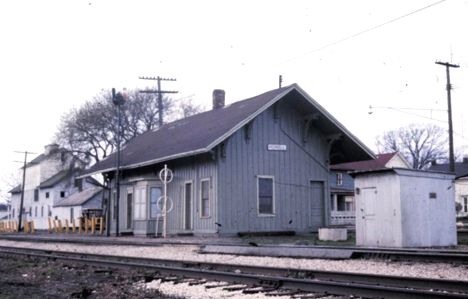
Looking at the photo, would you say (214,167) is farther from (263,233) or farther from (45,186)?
(45,186)

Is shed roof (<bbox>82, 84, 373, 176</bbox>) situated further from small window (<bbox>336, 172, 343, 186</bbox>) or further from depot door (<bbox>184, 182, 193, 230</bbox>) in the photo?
small window (<bbox>336, 172, 343, 186</bbox>)

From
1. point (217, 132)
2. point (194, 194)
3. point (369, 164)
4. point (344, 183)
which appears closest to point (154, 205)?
point (194, 194)

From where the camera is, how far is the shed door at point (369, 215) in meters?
16.4

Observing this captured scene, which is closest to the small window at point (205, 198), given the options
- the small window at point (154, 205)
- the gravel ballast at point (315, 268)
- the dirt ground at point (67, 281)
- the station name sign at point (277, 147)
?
the small window at point (154, 205)

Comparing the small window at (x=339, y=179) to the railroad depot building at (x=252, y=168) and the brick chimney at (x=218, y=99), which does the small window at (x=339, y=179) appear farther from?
the railroad depot building at (x=252, y=168)

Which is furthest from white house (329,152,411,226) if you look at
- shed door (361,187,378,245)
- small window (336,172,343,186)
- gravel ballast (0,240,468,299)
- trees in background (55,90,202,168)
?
gravel ballast (0,240,468,299)

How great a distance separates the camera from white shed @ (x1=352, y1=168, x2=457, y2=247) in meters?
15.6

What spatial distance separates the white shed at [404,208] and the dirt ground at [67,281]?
24.7 feet

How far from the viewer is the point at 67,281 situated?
34.7 ft

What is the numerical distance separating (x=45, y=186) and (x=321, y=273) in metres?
69.7

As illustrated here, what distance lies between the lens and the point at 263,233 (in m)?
23.7

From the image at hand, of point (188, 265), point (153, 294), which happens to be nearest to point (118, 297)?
point (153, 294)

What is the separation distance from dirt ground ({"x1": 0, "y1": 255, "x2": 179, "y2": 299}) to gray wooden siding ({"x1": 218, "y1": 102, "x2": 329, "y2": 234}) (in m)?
9.97

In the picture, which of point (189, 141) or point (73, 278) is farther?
point (189, 141)
